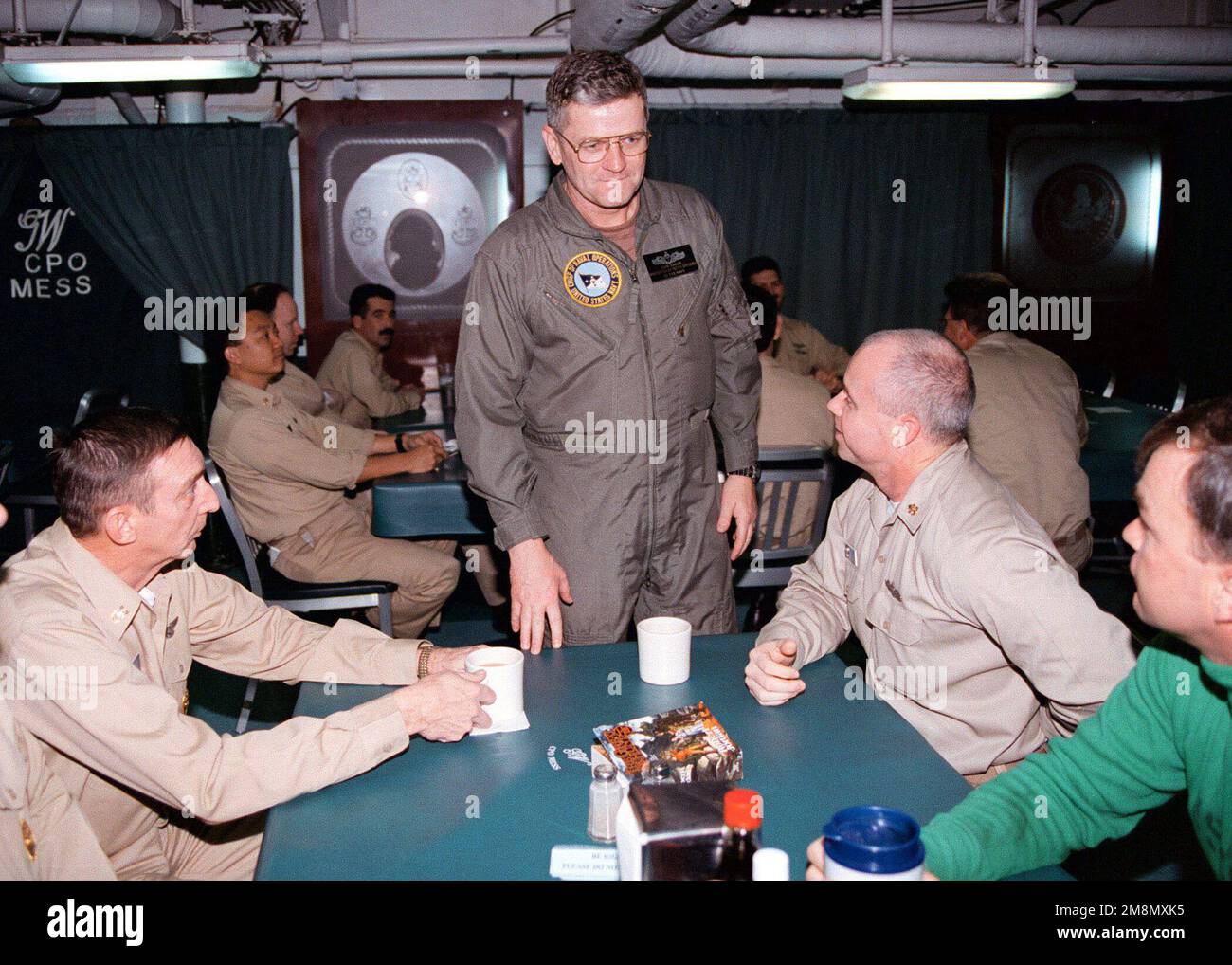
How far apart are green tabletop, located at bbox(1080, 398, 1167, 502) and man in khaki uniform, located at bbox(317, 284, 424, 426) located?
132 inches

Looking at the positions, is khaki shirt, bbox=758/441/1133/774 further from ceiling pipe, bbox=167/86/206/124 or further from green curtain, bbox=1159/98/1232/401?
green curtain, bbox=1159/98/1232/401

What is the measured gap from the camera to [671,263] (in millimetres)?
2514

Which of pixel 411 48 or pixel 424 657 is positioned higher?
pixel 411 48

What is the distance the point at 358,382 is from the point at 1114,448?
12.0 feet

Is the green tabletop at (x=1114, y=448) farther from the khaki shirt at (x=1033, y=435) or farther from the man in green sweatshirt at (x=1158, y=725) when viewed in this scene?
the man in green sweatshirt at (x=1158, y=725)

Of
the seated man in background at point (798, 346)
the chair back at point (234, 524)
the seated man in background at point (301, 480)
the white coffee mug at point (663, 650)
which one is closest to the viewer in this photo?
the white coffee mug at point (663, 650)

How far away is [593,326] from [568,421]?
0.23 meters

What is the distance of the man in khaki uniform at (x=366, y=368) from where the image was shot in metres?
5.57

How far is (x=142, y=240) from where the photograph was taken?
267 inches

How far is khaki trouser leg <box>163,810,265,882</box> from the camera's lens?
1.88 metres

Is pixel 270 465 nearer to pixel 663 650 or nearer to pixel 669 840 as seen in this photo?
pixel 663 650

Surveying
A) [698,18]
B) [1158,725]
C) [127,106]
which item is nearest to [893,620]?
[1158,725]

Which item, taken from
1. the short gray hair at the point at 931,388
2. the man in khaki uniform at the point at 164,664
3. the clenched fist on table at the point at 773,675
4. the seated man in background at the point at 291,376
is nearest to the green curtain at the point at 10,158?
the seated man in background at the point at 291,376

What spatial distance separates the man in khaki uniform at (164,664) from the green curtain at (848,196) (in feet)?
18.6
